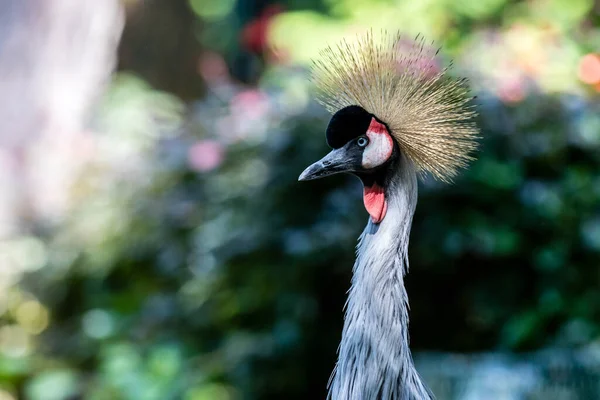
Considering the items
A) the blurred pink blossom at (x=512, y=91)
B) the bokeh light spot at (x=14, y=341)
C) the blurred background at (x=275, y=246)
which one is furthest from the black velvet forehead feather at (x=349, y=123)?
the bokeh light spot at (x=14, y=341)

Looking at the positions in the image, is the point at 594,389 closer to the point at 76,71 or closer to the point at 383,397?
the point at 383,397

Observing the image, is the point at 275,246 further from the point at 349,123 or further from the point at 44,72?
the point at 44,72

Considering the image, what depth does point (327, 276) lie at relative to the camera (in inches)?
166

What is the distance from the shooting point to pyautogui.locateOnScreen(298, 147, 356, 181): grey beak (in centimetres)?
188

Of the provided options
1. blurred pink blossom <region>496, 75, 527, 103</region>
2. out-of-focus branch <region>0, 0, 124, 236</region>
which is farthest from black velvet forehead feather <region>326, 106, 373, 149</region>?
out-of-focus branch <region>0, 0, 124, 236</region>

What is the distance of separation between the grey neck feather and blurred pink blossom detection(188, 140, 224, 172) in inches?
109

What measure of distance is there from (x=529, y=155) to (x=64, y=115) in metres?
3.25

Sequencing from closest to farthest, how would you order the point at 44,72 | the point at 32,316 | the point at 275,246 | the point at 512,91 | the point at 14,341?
the point at 275,246, the point at 512,91, the point at 14,341, the point at 32,316, the point at 44,72

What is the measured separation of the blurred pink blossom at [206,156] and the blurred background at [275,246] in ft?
0.04

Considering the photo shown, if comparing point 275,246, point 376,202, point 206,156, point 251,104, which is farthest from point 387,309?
point 251,104

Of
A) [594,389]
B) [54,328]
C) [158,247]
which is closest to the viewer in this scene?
[594,389]

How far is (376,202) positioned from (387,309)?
221 millimetres

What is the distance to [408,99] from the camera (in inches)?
74.7

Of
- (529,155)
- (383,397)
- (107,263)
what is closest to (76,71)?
(107,263)
